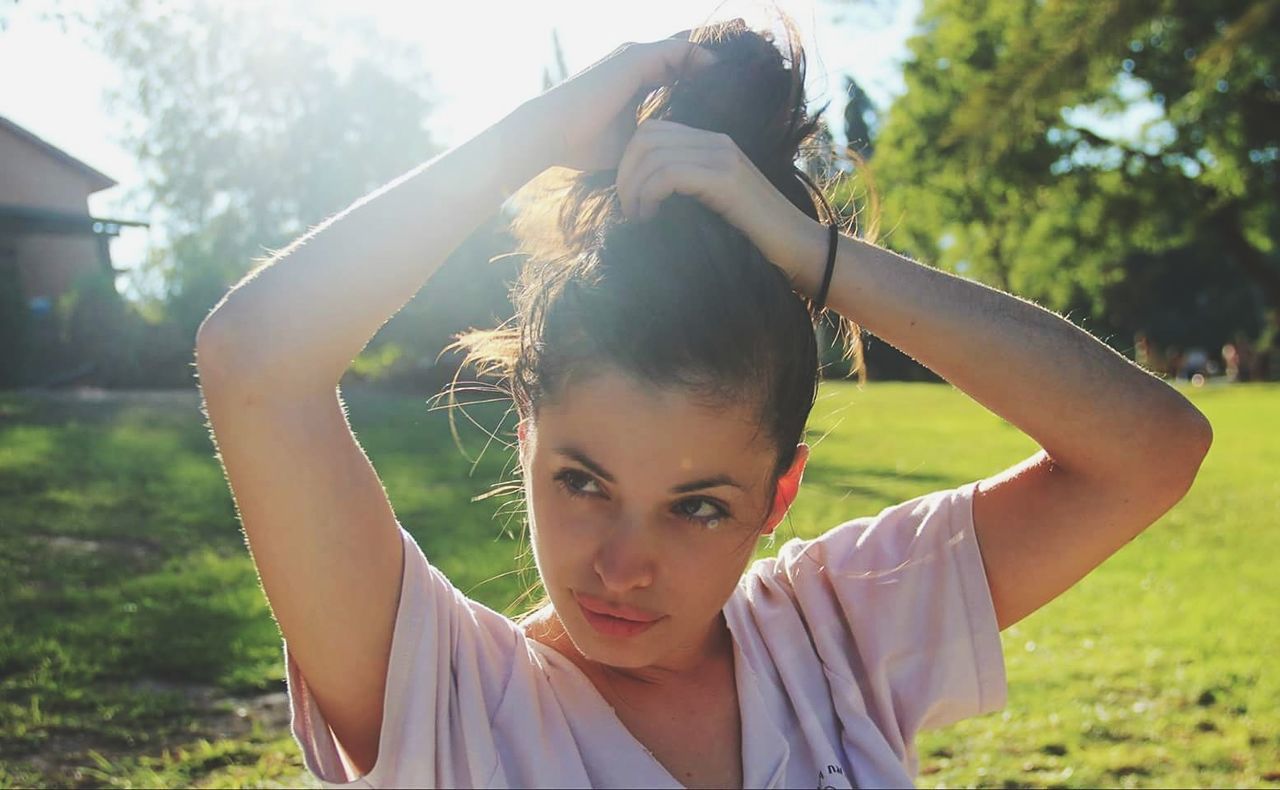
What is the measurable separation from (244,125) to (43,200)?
5.86 meters

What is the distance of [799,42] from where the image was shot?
1.95m

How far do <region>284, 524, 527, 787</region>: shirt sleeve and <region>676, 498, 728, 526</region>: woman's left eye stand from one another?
1.22 ft

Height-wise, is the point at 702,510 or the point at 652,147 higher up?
the point at 652,147

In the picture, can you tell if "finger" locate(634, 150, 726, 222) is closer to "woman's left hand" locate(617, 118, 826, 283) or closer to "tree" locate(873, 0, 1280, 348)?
"woman's left hand" locate(617, 118, 826, 283)

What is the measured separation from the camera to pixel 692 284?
1.66 m

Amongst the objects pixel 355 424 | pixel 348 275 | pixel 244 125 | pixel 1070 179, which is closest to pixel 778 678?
pixel 348 275

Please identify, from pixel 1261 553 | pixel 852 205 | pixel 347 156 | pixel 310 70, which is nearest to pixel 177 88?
pixel 852 205

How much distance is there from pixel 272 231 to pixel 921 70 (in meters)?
16.2

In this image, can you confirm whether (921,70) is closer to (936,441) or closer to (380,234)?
(936,441)

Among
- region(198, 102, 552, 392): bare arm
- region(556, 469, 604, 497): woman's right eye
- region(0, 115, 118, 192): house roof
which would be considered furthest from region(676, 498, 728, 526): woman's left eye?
region(0, 115, 118, 192): house roof

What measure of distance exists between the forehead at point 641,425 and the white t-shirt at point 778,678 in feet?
0.95

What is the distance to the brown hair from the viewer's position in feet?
5.45

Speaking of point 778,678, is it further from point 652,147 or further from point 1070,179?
point 1070,179

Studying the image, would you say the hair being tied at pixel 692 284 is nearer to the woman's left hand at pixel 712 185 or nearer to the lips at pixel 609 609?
the woman's left hand at pixel 712 185
